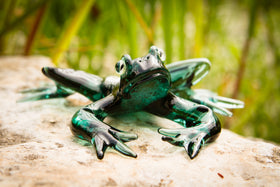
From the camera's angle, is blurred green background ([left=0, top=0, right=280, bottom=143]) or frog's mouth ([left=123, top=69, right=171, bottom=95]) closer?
frog's mouth ([left=123, top=69, right=171, bottom=95])

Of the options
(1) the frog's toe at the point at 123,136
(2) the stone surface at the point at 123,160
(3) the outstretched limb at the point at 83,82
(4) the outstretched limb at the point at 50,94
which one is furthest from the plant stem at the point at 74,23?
(1) the frog's toe at the point at 123,136

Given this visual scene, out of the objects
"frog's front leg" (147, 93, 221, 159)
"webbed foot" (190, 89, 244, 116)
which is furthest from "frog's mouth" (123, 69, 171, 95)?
"webbed foot" (190, 89, 244, 116)

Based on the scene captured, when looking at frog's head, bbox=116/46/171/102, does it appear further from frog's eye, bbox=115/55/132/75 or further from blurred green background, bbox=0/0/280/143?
blurred green background, bbox=0/0/280/143

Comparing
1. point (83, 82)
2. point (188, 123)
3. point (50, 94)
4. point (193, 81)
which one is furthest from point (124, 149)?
point (50, 94)

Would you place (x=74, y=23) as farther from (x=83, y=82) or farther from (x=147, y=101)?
(x=147, y=101)

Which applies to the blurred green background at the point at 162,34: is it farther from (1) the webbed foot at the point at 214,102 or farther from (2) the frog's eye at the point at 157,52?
(2) the frog's eye at the point at 157,52

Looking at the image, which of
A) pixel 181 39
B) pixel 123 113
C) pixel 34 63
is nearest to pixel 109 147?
pixel 123 113

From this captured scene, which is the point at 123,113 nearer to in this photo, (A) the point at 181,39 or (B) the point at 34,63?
(A) the point at 181,39

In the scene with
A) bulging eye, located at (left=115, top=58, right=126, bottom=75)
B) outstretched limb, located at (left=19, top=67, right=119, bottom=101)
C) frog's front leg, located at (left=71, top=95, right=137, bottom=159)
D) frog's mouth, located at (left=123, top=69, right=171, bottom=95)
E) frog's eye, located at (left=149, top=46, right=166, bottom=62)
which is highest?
frog's eye, located at (left=149, top=46, right=166, bottom=62)
